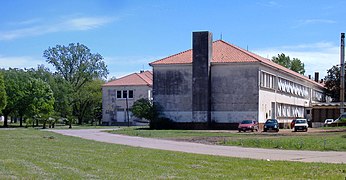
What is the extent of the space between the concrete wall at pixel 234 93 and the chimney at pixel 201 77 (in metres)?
1.17

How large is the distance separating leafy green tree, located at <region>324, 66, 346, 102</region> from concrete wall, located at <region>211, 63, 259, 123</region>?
43159 mm

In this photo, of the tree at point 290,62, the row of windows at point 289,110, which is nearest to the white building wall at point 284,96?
the row of windows at point 289,110

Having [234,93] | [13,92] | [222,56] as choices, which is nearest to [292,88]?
[222,56]

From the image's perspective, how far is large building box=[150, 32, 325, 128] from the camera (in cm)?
6581

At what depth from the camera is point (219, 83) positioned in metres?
66.8

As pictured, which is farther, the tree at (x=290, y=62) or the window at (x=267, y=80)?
the tree at (x=290, y=62)

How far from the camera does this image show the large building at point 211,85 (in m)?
65.8

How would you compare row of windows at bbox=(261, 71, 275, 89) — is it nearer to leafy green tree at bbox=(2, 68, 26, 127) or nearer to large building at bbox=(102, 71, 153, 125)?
large building at bbox=(102, 71, 153, 125)

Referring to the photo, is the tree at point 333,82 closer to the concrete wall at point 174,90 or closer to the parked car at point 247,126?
the concrete wall at point 174,90

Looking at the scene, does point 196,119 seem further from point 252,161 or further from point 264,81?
point 252,161

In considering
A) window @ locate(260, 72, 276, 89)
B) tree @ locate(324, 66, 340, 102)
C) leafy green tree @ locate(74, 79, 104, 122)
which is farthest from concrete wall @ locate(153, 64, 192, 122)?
tree @ locate(324, 66, 340, 102)

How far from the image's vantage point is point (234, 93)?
66.1 m

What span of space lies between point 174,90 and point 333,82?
5038 centimetres

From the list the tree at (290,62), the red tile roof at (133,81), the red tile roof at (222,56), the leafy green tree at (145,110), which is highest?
the tree at (290,62)
